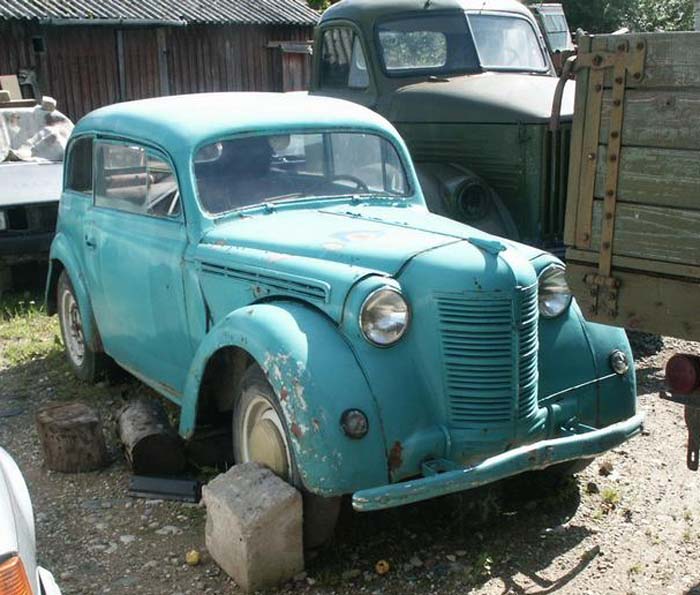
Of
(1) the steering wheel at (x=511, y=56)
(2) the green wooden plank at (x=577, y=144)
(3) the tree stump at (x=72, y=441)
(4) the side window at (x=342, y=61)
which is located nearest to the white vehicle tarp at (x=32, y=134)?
(4) the side window at (x=342, y=61)

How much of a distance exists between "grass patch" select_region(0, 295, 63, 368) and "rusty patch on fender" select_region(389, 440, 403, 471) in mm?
3969

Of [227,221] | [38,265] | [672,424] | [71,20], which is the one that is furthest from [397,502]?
[71,20]

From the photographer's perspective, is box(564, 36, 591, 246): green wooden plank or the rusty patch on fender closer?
box(564, 36, 591, 246): green wooden plank

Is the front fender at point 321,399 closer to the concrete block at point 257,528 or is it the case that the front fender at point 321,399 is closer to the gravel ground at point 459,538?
the concrete block at point 257,528

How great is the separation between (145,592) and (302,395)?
1.04 metres

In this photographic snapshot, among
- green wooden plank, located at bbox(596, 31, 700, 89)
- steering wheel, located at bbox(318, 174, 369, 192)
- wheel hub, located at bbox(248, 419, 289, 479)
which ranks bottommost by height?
wheel hub, located at bbox(248, 419, 289, 479)

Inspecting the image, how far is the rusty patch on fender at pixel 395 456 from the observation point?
3506mm

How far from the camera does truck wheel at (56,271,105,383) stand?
5.92 meters

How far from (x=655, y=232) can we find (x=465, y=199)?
3677mm

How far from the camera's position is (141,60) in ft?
62.0

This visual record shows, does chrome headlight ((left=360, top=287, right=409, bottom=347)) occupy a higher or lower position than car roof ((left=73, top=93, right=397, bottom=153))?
lower

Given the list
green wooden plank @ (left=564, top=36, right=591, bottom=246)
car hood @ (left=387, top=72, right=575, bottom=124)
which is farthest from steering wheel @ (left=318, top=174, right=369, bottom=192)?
car hood @ (left=387, top=72, right=575, bottom=124)

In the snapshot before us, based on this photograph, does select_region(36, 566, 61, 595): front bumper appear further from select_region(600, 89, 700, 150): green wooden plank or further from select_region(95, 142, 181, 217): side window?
select_region(600, 89, 700, 150): green wooden plank

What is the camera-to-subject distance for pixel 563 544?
399cm
